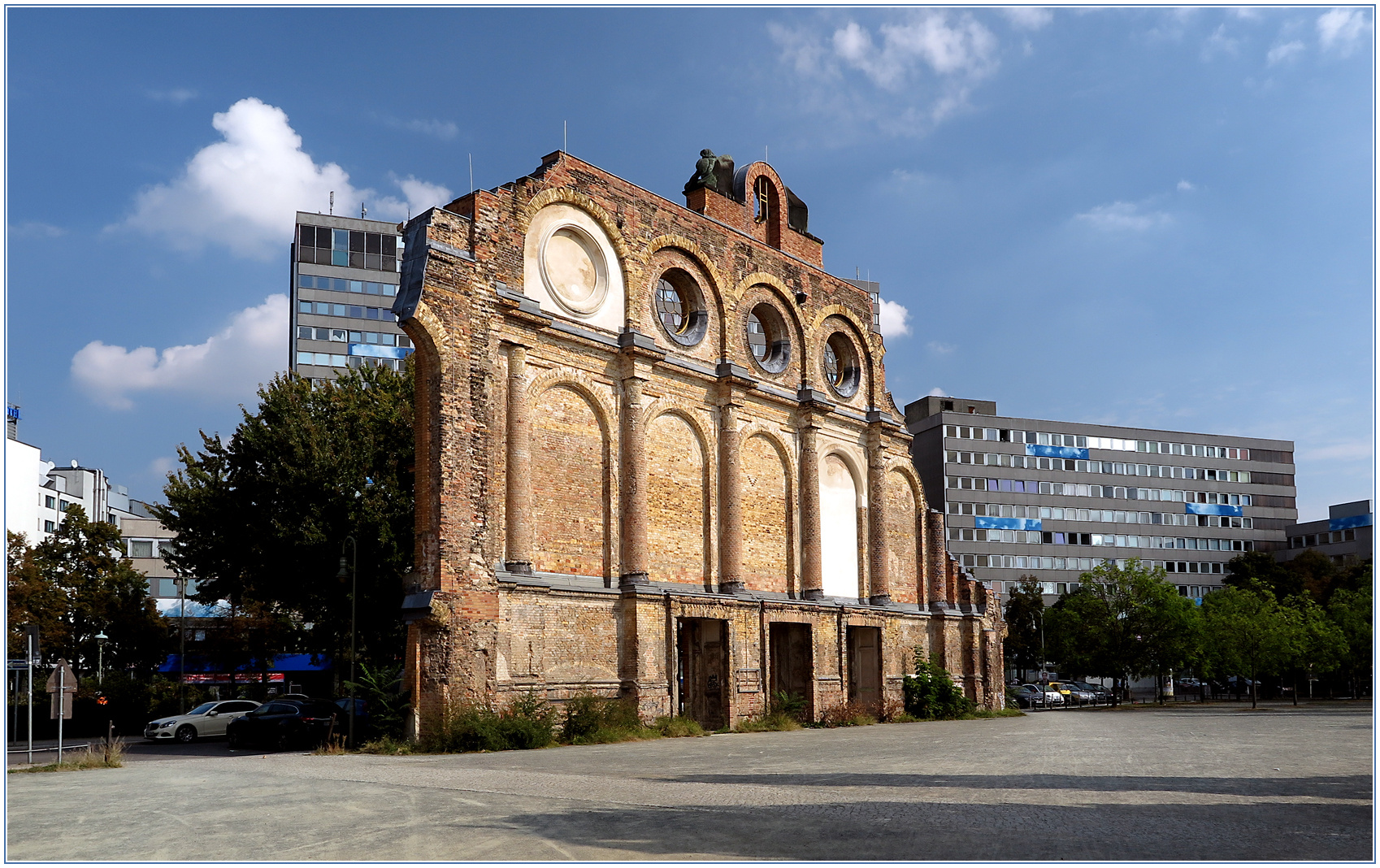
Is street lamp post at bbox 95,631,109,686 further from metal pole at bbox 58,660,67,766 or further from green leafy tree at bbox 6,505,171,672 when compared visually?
metal pole at bbox 58,660,67,766

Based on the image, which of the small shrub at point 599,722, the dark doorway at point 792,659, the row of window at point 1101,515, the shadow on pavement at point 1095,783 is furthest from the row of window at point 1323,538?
the shadow on pavement at point 1095,783

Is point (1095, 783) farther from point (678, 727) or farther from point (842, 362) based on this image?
point (842, 362)

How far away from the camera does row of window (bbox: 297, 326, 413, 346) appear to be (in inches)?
3081

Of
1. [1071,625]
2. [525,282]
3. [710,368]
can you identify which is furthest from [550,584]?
[1071,625]

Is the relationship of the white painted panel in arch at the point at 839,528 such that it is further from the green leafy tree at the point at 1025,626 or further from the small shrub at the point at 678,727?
the green leafy tree at the point at 1025,626

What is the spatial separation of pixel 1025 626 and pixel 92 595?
51088 millimetres

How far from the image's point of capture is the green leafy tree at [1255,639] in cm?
4694

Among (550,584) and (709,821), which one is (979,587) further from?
(709,821)

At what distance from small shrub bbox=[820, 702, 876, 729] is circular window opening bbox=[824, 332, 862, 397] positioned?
Result: 935cm

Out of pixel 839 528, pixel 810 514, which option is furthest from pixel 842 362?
pixel 810 514

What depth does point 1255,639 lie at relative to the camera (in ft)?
155

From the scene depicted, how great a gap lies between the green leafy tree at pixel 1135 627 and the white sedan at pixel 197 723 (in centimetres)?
3593

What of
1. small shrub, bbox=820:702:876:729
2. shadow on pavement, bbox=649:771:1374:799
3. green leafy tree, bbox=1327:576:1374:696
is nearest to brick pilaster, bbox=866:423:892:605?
small shrub, bbox=820:702:876:729

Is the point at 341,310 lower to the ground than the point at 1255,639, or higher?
higher
